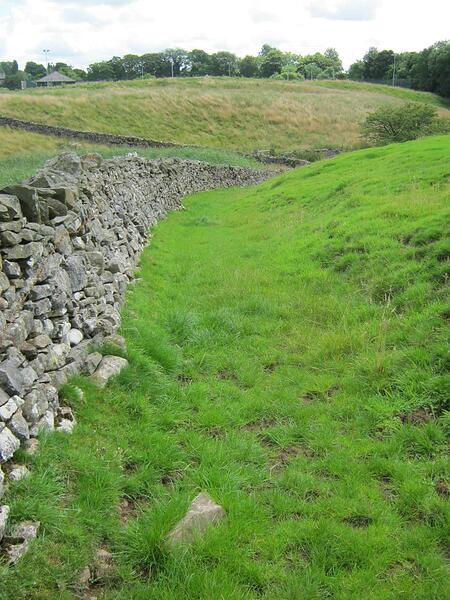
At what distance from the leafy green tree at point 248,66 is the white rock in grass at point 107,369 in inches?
6778

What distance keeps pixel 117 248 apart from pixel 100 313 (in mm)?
3494

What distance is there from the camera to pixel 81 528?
4418 millimetres

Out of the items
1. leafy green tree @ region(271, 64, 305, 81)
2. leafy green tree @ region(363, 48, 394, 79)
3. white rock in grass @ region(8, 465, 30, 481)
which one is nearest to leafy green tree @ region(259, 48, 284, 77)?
leafy green tree @ region(271, 64, 305, 81)

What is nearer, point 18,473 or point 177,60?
point 18,473

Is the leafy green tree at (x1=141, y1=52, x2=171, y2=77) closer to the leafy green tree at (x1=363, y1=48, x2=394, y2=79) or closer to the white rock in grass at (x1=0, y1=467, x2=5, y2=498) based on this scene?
the leafy green tree at (x1=363, y1=48, x2=394, y2=79)

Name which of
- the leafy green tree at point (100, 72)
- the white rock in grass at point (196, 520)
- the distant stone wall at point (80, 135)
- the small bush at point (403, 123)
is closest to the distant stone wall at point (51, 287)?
the white rock in grass at point (196, 520)

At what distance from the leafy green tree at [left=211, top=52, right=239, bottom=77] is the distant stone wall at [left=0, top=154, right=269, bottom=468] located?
534ft

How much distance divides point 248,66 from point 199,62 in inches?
574

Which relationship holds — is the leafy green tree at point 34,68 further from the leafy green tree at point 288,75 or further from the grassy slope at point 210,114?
the grassy slope at point 210,114

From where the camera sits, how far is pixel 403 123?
39.1 meters

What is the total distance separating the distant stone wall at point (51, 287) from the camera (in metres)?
5.12

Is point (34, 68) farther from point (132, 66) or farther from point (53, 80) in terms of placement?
point (53, 80)

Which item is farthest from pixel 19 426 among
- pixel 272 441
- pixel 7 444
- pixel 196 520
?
pixel 272 441

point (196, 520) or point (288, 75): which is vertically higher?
point (288, 75)
